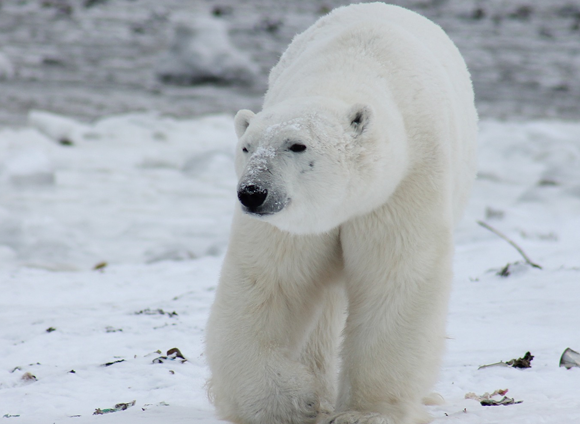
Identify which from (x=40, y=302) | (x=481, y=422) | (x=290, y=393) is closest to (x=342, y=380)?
(x=290, y=393)

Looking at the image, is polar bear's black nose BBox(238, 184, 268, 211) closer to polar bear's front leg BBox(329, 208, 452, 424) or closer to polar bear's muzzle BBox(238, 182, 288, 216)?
polar bear's muzzle BBox(238, 182, 288, 216)

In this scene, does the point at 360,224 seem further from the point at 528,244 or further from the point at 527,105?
the point at 527,105

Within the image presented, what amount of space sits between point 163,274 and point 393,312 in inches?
133

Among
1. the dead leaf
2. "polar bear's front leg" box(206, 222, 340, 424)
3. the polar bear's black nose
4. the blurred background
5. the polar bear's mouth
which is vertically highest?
the polar bear's black nose

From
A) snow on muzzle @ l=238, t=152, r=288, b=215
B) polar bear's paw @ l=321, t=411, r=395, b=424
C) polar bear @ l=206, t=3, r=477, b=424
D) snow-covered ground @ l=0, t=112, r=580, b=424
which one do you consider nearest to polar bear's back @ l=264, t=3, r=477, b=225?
polar bear @ l=206, t=3, r=477, b=424

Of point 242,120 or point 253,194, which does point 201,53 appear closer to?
point 242,120

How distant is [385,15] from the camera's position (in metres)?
3.54

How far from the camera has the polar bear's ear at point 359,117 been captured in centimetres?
255

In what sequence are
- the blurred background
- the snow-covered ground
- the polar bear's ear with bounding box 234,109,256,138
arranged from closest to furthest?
the polar bear's ear with bounding box 234,109,256,138
the snow-covered ground
the blurred background

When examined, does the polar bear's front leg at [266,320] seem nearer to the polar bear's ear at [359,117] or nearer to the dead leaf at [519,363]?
the polar bear's ear at [359,117]

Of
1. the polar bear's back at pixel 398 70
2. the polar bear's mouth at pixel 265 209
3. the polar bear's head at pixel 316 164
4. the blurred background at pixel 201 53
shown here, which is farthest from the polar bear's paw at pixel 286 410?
the blurred background at pixel 201 53

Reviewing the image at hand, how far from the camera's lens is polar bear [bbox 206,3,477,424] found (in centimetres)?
253

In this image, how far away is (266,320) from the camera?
2812 mm

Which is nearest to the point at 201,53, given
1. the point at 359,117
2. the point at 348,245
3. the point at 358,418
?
the point at 348,245
